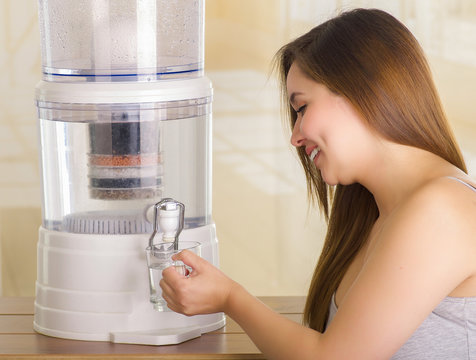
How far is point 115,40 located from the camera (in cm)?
136

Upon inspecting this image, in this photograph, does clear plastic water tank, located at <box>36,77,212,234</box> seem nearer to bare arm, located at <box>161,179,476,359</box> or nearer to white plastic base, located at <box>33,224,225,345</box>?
white plastic base, located at <box>33,224,225,345</box>

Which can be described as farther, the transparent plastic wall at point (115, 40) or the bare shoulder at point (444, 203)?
the transparent plastic wall at point (115, 40)

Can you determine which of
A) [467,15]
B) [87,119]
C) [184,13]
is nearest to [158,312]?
[87,119]

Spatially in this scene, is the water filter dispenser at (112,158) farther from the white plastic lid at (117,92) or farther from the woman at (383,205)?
the woman at (383,205)

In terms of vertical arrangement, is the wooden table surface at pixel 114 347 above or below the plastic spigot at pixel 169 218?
below

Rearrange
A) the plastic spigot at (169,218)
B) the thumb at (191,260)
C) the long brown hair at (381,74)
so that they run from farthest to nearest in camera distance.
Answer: the plastic spigot at (169,218) → the thumb at (191,260) → the long brown hair at (381,74)

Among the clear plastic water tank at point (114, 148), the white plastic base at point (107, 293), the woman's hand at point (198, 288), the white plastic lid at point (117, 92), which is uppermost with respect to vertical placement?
the white plastic lid at point (117, 92)

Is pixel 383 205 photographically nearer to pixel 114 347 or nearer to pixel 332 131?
pixel 332 131

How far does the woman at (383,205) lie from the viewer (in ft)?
3.25

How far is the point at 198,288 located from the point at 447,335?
385mm

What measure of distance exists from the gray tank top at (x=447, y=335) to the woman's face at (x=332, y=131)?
0.16 m

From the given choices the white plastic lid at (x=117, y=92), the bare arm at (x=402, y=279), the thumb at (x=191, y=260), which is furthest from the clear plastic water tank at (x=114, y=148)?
the bare arm at (x=402, y=279)

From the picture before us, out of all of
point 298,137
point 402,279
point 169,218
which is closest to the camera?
point 402,279

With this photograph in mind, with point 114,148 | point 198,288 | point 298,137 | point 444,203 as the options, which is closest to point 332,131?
point 298,137
